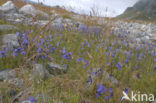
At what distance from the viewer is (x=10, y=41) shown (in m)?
3.08

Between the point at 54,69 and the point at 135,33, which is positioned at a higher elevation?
the point at 135,33

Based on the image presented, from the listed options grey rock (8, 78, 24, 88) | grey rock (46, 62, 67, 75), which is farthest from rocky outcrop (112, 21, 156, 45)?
grey rock (8, 78, 24, 88)

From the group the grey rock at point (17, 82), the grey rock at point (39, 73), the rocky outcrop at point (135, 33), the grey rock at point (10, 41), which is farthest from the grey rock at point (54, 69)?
the rocky outcrop at point (135, 33)

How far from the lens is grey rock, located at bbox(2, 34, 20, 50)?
2954 mm

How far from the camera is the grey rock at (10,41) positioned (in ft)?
9.69

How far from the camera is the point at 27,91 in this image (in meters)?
1.74

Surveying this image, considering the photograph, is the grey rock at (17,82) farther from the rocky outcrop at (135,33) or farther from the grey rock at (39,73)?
the rocky outcrop at (135,33)

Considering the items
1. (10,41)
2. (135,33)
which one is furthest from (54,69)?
(135,33)

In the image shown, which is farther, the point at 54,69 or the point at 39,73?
the point at 54,69

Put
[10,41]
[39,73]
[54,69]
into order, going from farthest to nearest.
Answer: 1. [10,41]
2. [54,69]
3. [39,73]

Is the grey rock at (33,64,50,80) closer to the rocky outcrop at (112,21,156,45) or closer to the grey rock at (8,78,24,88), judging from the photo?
the grey rock at (8,78,24,88)

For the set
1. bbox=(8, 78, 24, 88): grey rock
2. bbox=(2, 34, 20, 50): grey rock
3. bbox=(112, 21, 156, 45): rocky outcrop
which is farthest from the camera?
bbox=(112, 21, 156, 45): rocky outcrop

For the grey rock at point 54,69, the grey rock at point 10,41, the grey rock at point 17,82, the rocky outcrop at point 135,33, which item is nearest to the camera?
the grey rock at point 17,82

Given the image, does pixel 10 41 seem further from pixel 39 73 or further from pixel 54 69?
pixel 39 73
